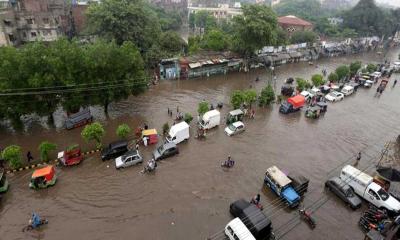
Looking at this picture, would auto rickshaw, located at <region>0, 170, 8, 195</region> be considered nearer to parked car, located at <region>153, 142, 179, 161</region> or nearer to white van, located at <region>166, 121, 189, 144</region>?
parked car, located at <region>153, 142, 179, 161</region>

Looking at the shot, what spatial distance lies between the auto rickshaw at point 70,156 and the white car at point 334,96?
35.0m

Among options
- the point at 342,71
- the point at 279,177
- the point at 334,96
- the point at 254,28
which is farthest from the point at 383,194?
the point at 254,28

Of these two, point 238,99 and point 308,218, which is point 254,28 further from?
point 308,218

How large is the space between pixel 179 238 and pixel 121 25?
40969 millimetres

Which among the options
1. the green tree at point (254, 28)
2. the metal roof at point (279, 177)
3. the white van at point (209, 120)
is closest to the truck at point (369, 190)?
the metal roof at point (279, 177)

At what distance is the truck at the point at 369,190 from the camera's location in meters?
19.8

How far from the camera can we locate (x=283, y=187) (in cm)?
2052

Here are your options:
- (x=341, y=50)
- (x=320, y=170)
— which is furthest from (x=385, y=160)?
(x=341, y=50)

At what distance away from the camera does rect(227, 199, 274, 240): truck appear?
17.2m

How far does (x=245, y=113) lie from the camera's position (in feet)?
113

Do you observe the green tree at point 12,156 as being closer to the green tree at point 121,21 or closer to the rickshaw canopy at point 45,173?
the rickshaw canopy at point 45,173

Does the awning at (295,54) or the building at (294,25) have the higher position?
the building at (294,25)

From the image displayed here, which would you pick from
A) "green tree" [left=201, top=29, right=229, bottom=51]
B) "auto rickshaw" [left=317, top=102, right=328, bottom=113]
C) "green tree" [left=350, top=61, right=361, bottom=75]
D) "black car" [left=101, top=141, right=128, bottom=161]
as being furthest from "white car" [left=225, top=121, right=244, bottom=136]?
"green tree" [left=350, top=61, right=361, bottom=75]

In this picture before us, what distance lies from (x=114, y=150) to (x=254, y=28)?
1424 inches
